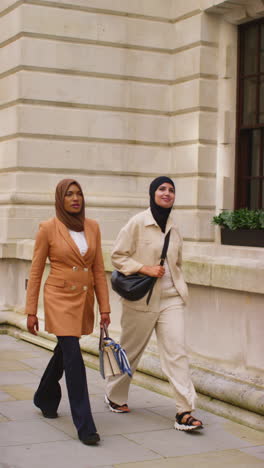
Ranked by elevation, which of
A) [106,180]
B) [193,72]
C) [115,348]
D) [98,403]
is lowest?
[98,403]

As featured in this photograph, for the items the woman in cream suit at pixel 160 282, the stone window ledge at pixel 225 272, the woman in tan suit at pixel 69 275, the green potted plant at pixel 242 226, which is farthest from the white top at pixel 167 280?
the green potted plant at pixel 242 226

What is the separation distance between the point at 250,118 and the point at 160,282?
788 centimetres

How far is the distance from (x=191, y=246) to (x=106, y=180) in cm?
181

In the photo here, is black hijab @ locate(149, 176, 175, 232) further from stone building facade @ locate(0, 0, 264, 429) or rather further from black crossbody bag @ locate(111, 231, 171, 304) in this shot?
stone building facade @ locate(0, 0, 264, 429)

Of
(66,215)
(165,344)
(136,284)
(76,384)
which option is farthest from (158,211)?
(76,384)

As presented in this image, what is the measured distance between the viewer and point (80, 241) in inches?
250

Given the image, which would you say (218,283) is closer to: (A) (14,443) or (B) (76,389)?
(B) (76,389)

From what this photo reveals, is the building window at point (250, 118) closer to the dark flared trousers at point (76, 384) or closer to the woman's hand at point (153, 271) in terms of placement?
the woman's hand at point (153, 271)

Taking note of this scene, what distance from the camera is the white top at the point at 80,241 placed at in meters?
6.32

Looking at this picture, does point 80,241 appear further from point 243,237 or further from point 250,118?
point 250,118

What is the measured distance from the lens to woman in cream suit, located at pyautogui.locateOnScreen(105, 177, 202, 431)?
633 centimetres

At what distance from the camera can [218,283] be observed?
7.09 m

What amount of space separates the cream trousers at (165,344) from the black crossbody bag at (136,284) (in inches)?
5.6

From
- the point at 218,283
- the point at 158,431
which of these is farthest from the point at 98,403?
the point at 218,283
